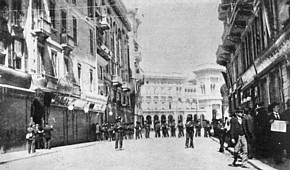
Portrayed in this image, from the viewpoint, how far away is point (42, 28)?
19859mm

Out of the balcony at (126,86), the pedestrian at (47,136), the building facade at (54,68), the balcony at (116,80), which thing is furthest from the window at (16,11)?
the balcony at (126,86)

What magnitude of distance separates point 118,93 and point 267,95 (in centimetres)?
2342

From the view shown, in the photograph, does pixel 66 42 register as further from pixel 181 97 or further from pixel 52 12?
pixel 181 97

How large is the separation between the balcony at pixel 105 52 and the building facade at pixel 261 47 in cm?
977

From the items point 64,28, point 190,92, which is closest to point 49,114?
point 64,28

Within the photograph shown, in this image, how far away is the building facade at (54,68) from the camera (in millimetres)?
17344

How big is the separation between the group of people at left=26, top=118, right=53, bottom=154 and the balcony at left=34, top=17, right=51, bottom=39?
4.36 metres

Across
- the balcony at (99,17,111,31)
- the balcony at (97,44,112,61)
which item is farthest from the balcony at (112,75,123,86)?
the balcony at (99,17,111,31)

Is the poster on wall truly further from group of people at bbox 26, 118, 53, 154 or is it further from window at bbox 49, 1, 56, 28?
window at bbox 49, 1, 56, 28

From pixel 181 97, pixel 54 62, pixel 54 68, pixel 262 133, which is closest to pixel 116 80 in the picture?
pixel 181 97

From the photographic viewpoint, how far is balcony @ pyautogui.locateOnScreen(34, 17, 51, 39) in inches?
774

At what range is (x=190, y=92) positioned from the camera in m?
24.8

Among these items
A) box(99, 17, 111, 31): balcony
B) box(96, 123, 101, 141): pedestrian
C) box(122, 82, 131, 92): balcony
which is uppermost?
box(99, 17, 111, 31): balcony

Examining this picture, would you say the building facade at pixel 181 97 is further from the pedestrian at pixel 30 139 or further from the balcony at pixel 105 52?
the pedestrian at pixel 30 139
